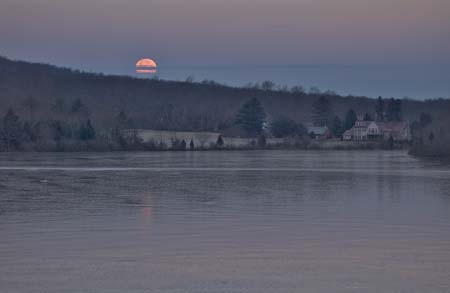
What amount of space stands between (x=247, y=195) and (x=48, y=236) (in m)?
10.4

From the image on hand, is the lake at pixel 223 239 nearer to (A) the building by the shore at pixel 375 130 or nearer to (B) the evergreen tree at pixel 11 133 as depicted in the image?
(B) the evergreen tree at pixel 11 133

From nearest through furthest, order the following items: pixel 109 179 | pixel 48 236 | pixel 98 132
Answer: pixel 48 236 < pixel 109 179 < pixel 98 132

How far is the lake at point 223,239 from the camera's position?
10.7 metres

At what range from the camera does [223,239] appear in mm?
14508

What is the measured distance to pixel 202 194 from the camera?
80.5 feet

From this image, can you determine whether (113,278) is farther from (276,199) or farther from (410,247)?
(276,199)

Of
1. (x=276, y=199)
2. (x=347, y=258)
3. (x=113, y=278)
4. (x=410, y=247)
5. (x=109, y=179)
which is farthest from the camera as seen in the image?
(x=109, y=179)

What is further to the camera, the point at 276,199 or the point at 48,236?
the point at 276,199

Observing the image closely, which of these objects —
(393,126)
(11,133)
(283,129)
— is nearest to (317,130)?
(283,129)

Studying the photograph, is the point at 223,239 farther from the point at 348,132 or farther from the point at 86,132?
the point at 348,132

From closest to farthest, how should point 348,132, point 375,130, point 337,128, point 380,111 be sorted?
point 375,130 → point 348,132 → point 337,128 → point 380,111

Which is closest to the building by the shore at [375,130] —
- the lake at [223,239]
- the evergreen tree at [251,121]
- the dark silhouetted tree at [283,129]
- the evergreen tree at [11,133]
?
the dark silhouetted tree at [283,129]

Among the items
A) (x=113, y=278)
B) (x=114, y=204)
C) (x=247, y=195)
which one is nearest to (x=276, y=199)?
(x=247, y=195)

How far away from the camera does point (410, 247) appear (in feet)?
45.2
